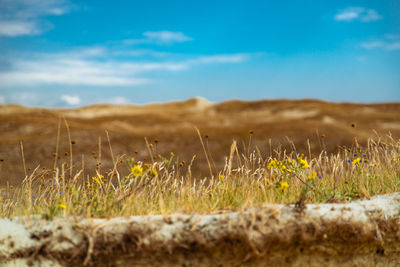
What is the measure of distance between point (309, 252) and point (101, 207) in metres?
1.73

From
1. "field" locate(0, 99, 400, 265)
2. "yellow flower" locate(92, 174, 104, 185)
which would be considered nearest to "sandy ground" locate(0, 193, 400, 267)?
"field" locate(0, 99, 400, 265)

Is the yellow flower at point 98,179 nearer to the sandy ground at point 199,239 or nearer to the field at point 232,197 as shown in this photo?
the field at point 232,197

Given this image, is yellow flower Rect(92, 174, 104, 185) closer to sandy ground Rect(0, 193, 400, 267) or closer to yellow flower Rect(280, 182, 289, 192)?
sandy ground Rect(0, 193, 400, 267)

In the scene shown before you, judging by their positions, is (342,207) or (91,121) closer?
(342,207)

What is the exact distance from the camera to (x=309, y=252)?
3191mm

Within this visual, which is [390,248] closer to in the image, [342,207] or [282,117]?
[342,207]

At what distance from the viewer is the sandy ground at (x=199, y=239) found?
3.04 meters

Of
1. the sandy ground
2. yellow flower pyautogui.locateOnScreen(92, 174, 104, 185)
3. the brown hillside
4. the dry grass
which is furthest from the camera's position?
the brown hillside

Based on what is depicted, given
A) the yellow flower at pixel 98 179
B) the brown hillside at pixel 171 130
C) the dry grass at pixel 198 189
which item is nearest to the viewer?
the dry grass at pixel 198 189

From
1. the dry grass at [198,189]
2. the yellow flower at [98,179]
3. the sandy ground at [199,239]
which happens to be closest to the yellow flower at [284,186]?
the dry grass at [198,189]

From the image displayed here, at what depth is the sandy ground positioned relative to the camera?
304 cm

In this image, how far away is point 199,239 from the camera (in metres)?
3.03

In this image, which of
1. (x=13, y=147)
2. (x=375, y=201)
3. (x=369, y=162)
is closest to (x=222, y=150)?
(x=13, y=147)

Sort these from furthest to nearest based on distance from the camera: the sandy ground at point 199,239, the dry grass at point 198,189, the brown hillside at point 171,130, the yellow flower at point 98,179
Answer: the brown hillside at point 171,130 → the yellow flower at point 98,179 → the dry grass at point 198,189 → the sandy ground at point 199,239
